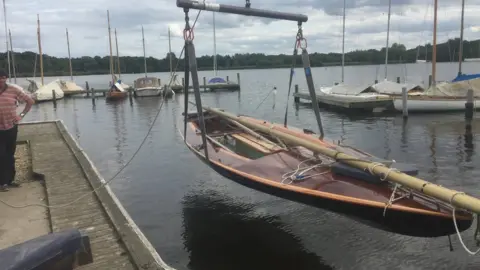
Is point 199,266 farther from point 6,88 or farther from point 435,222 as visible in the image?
point 6,88

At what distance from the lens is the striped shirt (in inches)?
293

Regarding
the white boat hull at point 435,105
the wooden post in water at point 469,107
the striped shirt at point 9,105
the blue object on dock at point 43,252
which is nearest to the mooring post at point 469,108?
the wooden post in water at point 469,107

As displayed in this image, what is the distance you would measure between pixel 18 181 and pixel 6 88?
2.10 m

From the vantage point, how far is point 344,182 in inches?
236

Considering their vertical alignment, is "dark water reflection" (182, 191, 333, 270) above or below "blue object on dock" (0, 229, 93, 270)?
below

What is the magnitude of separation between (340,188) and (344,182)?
192 millimetres

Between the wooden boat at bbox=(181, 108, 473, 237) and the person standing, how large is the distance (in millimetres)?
3469

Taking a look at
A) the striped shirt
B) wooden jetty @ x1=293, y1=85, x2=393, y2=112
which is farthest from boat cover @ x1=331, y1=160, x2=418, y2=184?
wooden jetty @ x1=293, y1=85, x2=393, y2=112

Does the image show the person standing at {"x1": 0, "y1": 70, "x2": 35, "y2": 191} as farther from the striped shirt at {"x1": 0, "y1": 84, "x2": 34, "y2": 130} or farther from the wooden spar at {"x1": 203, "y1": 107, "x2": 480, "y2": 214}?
the wooden spar at {"x1": 203, "y1": 107, "x2": 480, "y2": 214}

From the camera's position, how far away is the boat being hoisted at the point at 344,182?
4809 millimetres

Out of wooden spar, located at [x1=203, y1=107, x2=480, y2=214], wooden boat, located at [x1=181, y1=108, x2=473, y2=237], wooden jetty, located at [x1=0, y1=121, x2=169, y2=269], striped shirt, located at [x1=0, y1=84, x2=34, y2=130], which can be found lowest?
wooden jetty, located at [x1=0, y1=121, x2=169, y2=269]

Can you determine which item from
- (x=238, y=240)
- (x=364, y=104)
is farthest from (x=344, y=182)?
(x=364, y=104)

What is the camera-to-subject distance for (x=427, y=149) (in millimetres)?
15664

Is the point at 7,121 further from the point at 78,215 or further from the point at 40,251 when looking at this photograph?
the point at 40,251
